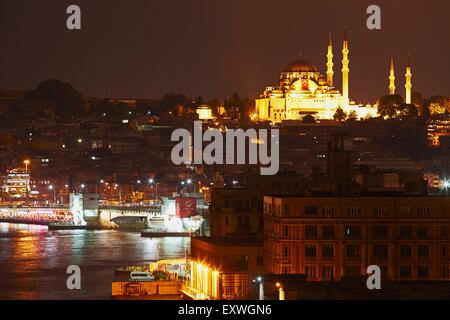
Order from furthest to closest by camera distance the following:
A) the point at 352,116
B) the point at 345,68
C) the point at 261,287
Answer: the point at 352,116, the point at 345,68, the point at 261,287

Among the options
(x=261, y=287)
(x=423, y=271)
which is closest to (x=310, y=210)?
(x=423, y=271)

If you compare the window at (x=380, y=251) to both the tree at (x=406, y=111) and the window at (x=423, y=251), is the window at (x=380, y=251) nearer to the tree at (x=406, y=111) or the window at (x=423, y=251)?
the window at (x=423, y=251)

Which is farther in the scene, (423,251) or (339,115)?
(339,115)

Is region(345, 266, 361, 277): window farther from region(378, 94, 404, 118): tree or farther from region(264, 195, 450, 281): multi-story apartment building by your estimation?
region(378, 94, 404, 118): tree

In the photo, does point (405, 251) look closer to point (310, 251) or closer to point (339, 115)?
point (310, 251)

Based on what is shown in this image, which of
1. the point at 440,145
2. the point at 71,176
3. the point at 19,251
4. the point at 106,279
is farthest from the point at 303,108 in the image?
the point at 106,279

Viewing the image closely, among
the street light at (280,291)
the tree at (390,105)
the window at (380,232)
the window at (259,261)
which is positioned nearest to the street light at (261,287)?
the street light at (280,291)

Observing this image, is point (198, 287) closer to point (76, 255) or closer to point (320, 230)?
point (320, 230)
